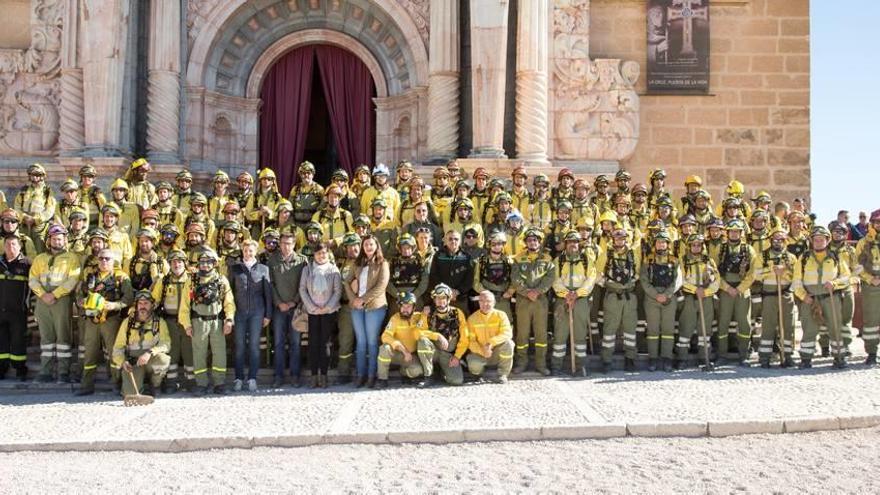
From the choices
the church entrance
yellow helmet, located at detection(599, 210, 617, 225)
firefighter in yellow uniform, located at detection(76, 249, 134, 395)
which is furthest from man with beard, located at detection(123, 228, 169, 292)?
the church entrance

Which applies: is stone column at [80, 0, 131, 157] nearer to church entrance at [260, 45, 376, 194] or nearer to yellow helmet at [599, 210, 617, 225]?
church entrance at [260, 45, 376, 194]

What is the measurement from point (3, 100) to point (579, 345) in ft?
33.6

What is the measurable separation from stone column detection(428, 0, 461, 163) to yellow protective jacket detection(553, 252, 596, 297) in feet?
13.5

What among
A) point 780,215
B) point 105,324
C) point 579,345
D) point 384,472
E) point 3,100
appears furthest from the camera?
Answer: point 3,100

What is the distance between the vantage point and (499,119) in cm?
1267

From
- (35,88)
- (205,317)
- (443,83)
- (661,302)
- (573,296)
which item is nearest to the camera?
(205,317)

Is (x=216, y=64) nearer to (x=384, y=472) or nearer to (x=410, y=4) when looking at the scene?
(x=410, y=4)

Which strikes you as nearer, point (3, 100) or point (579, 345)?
point (579, 345)

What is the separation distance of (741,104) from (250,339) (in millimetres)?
9348

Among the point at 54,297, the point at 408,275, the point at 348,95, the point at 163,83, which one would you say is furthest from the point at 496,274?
the point at 163,83

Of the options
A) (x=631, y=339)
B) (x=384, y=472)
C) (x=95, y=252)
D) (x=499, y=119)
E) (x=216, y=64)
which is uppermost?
(x=216, y=64)

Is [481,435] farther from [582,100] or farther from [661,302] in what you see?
[582,100]

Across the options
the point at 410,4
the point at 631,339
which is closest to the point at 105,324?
the point at 631,339

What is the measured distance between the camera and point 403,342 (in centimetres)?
869
